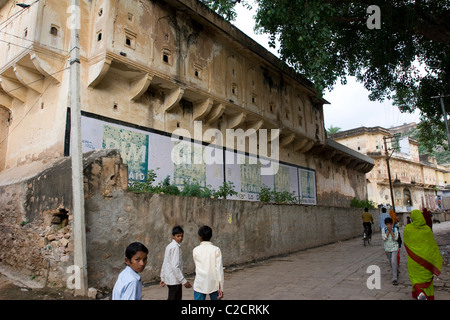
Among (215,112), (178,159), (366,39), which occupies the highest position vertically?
(366,39)

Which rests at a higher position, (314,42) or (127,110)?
(314,42)

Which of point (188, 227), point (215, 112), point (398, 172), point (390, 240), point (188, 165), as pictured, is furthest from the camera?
point (398, 172)

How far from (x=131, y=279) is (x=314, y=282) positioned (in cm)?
577

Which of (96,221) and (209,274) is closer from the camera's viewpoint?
(209,274)

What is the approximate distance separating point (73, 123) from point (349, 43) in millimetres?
11470

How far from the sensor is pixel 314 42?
9648 mm

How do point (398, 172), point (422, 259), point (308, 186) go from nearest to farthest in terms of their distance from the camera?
point (422, 259) → point (308, 186) → point (398, 172)

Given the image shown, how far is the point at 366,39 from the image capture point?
13.1 m

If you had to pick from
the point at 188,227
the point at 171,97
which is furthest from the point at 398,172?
the point at 188,227

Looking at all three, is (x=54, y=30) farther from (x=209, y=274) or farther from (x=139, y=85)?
(x=209, y=274)
